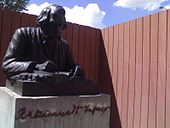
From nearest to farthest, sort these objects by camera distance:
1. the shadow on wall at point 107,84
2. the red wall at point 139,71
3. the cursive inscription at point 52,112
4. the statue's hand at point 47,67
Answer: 1. the cursive inscription at point 52,112
2. the statue's hand at point 47,67
3. the red wall at point 139,71
4. the shadow on wall at point 107,84

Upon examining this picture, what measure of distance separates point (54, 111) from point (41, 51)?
0.52 meters

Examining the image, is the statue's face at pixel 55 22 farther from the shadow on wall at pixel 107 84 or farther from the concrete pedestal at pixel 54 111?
the shadow on wall at pixel 107 84

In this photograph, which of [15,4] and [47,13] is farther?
[15,4]

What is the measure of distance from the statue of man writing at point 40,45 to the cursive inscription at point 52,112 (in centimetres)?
27

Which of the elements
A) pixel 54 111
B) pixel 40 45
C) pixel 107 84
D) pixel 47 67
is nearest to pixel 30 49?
pixel 40 45

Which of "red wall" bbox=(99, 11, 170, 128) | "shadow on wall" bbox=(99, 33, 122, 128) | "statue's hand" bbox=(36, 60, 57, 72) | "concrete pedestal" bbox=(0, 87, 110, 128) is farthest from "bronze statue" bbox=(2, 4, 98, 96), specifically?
"shadow on wall" bbox=(99, 33, 122, 128)

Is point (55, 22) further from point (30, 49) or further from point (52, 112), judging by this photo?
point (52, 112)

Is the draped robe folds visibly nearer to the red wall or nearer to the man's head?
the man's head

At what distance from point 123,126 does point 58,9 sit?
2237mm

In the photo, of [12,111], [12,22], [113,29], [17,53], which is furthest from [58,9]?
[113,29]

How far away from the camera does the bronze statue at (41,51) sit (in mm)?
1459

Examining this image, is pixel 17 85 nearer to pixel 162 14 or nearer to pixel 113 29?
pixel 162 14

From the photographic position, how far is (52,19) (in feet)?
5.01

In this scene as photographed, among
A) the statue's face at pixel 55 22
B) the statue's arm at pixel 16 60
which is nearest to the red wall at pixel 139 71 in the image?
the statue's face at pixel 55 22
